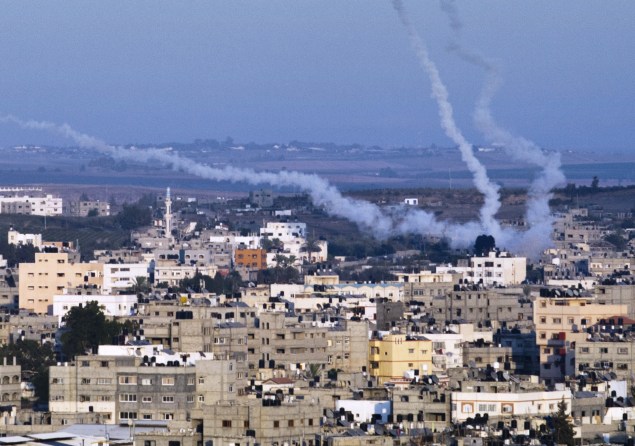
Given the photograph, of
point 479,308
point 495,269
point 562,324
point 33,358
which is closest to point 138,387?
point 33,358

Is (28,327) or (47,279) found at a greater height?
(47,279)

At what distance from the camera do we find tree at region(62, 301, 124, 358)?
91.6 meters

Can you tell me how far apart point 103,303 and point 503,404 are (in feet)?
Result: 151

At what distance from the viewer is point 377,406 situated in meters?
71.0

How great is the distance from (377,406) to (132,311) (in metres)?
38.9

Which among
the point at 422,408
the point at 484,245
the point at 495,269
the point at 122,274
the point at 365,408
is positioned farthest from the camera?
the point at 484,245

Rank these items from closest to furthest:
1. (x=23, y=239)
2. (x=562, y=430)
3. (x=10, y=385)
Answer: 1. (x=562, y=430)
2. (x=10, y=385)
3. (x=23, y=239)

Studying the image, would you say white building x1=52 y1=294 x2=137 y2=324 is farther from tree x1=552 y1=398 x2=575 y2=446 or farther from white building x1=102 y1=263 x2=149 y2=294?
tree x1=552 y1=398 x2=575 y2=446

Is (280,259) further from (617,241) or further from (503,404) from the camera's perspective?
(503,404)

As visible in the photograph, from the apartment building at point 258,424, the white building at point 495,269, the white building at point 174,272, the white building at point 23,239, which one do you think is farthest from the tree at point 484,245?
the apartment building at point 258,424

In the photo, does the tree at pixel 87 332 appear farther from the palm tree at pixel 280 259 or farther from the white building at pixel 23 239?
the white building at pixel 23 239

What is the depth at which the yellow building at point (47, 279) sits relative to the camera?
12962 centimetres

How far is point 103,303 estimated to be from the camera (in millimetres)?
112438

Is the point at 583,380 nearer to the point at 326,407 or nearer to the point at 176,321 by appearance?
the point at 326,407
